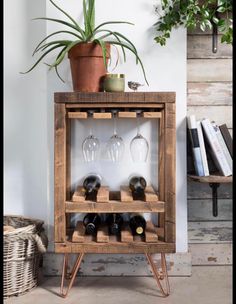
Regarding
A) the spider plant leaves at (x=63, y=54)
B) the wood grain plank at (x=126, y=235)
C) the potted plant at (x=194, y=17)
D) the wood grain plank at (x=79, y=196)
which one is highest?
the potted plant at (x=194, y=17)

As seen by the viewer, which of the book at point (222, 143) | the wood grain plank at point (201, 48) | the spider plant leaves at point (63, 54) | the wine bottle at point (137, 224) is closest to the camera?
the spider plant leaves at point (63, 54)

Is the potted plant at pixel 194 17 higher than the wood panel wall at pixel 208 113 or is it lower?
higher

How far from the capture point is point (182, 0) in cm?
192

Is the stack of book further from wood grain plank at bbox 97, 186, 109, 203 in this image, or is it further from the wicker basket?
the wicker basket

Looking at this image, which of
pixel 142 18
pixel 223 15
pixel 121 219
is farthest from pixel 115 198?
pixel 223 15

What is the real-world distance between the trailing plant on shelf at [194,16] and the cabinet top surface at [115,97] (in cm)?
36

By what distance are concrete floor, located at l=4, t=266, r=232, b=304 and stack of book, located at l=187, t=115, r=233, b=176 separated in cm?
52

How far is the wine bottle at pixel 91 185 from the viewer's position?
185 centimetres

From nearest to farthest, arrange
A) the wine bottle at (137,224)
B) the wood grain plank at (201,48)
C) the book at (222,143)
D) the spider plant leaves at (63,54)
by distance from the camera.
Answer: the spider plant leaves at (63,54)
the wine bottle at (137,224)
the book at (222,143)
the wood grain plank at (201,48)

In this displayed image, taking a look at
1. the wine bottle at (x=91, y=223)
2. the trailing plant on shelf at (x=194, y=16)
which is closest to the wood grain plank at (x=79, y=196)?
the wine bottle at (x=91, y=223)

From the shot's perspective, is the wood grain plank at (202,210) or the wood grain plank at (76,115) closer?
the wood grain plank at (76,115)

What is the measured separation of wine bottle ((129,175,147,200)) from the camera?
6.06 ft

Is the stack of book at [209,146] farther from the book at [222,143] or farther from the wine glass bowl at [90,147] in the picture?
the wine glass bowl at [90,147]

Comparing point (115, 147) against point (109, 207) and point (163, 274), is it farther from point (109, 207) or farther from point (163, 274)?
point (163, 274)
